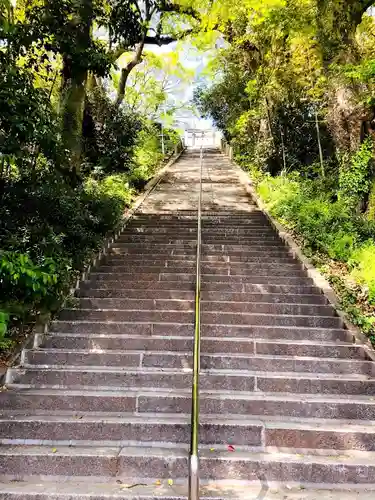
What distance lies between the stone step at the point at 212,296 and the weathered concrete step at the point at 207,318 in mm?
412

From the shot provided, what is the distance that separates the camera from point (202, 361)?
4.53m

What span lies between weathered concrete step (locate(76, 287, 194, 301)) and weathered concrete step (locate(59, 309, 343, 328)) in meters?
0.45

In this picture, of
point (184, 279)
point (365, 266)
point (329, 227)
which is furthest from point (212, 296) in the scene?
point (329, 227)

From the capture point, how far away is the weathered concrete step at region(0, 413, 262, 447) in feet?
11.8

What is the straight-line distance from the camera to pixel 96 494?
9.72ft

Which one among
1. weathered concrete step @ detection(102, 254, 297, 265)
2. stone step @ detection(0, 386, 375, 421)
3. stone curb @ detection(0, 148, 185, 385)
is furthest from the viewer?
weathered concrete step @ detection(102, 254, 297, 265)

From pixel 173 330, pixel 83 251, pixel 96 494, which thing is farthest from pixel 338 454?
pixel 83 251

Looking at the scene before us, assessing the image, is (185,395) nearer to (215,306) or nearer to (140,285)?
(215,306)

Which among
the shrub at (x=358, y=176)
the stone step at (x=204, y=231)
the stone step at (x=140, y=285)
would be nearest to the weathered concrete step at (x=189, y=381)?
the stone step at (x=140, y=285)

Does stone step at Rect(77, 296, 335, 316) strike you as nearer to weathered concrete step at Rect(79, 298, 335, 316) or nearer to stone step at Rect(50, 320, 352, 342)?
weathered concrete step at Rect(79, 298, 335, 316)

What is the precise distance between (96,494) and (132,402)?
1.04m

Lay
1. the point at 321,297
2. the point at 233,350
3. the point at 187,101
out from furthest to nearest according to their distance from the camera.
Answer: the point at 187,101, the point at 321,297, the point at 233,350

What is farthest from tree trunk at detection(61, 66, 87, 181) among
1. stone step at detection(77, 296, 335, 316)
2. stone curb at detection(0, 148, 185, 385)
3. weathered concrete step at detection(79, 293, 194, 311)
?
stone step at detection(77, 296, 335, 316)

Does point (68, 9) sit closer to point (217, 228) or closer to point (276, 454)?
point (217, 228)
